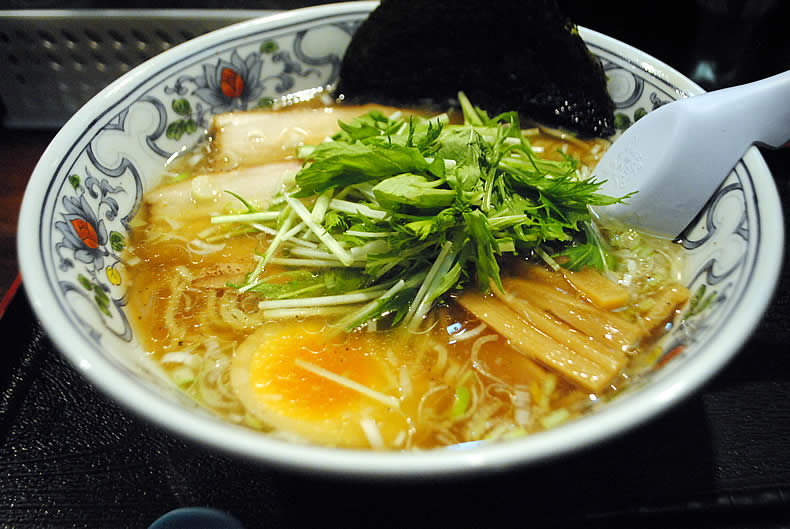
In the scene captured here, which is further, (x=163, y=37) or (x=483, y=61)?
(x=163, y=37)

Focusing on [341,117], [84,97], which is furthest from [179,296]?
[84,97]

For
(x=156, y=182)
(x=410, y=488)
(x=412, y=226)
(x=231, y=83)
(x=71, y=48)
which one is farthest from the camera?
(x=71, y=48)

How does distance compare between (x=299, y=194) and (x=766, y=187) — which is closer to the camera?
(x=766, y=187)

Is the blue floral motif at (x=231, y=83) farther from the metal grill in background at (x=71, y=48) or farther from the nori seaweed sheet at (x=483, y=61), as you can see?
the metal grill in background at (x=71, y=48)

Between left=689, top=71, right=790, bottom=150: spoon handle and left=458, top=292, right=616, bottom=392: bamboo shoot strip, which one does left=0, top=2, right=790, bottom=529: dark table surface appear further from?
left=689, top=71, right=790, bottom=150: spoon handle

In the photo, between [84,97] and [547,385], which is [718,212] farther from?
[84,97]

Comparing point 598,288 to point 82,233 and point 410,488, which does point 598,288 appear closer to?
point 410,488

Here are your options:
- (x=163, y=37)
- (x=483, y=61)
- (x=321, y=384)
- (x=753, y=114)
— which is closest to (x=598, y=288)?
(x=753, y=114)

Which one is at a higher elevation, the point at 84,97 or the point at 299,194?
the point at 299,194
